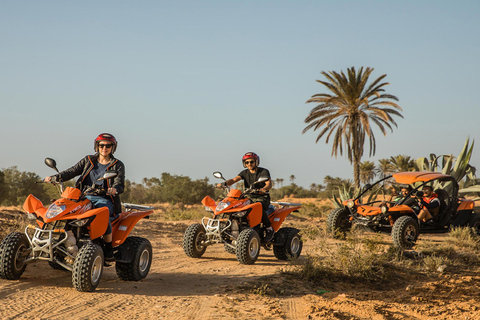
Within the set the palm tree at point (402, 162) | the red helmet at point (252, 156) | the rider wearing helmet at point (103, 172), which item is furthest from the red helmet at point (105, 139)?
the palm tree at point (402, 162)

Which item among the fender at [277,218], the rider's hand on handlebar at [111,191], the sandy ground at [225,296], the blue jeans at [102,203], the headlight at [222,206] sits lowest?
the sandy ground at [225,296]

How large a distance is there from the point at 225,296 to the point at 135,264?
56.6 inches

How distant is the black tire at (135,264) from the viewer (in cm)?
731

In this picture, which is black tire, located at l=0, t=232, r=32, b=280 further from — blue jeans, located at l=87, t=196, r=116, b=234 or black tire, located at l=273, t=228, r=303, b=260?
black tire, located at l=273, t=228, r=303, b=260

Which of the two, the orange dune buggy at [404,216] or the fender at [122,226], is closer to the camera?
the fender at [122,226]

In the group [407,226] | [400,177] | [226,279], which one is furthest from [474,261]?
[226,279]

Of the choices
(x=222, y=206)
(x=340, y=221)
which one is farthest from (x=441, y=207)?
(x=222, y=206)

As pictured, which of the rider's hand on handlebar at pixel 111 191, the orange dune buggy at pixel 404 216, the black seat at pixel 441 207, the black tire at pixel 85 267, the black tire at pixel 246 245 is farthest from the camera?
the black seat at pixel 441 207

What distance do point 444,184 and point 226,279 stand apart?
40.8 feet

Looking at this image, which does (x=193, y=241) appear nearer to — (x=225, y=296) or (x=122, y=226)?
(x=122, y=226)

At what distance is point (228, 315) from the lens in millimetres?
5805

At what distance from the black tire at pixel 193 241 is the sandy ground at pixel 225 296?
37 cm

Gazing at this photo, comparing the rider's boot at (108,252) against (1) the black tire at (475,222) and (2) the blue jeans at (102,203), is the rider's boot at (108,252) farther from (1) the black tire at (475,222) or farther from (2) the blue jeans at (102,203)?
(1) the black tire at (475,222)

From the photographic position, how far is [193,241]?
1000 centimetres
